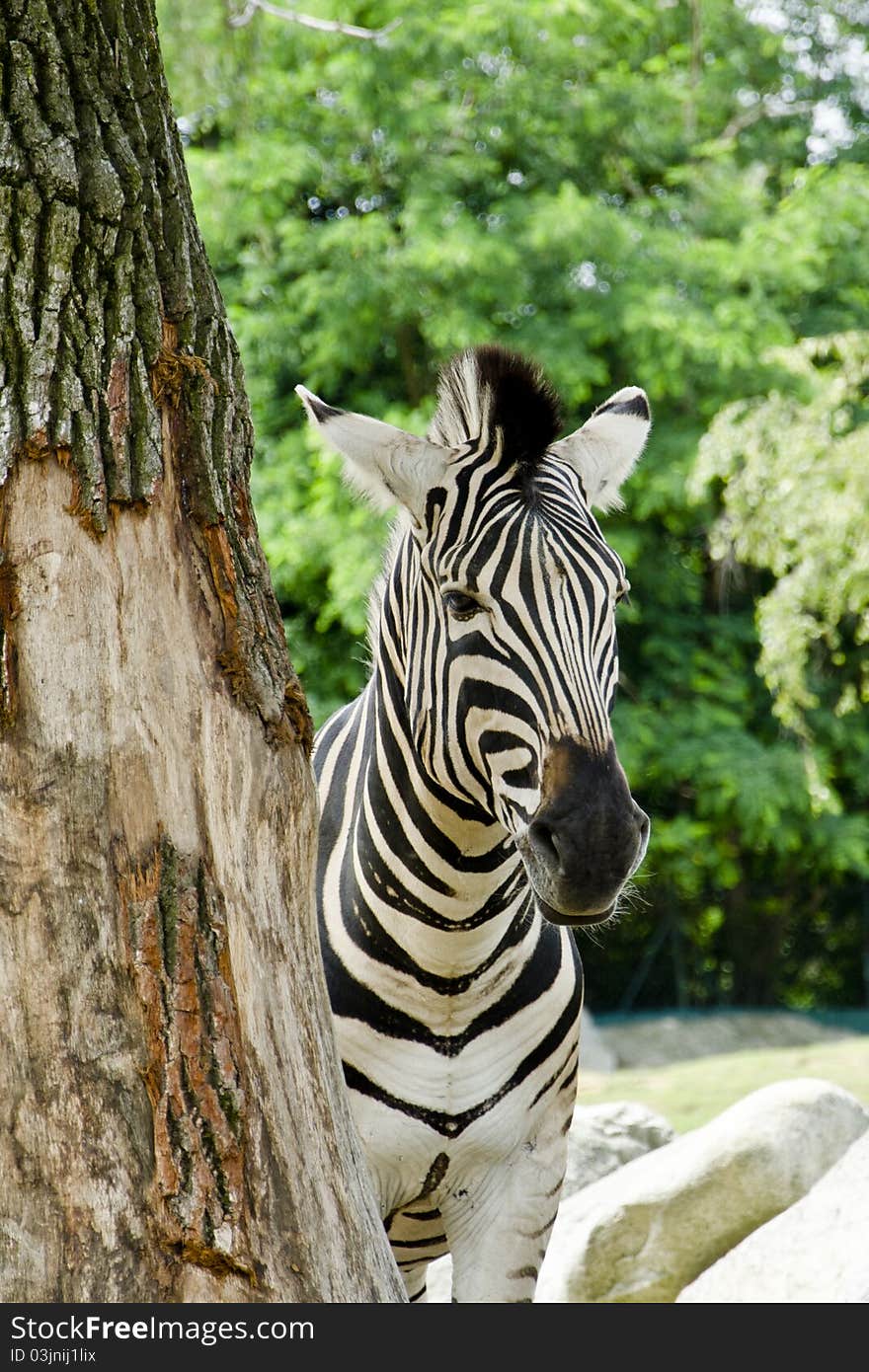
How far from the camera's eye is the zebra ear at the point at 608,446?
313cm

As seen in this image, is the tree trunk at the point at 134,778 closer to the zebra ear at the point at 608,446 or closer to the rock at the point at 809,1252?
the zebra ear at the point at 608,446

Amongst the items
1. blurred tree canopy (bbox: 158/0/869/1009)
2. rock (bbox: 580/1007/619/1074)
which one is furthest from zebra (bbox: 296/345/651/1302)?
rock (bbox: 580/1007/619/1074)

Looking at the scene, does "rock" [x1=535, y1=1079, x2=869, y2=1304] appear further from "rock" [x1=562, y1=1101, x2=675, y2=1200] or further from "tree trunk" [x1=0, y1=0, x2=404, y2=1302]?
"tree trunk" [x1=0, y1=0, x2=404, y2=1302]

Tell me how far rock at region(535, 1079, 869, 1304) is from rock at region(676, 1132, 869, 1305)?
0.16m

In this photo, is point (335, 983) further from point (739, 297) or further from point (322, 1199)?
point (739, 297)

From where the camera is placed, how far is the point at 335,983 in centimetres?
306

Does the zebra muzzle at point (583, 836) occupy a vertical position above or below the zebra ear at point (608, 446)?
below

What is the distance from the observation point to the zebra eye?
2770 mm

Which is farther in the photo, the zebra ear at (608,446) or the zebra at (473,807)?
the zebra ear at (608,446)

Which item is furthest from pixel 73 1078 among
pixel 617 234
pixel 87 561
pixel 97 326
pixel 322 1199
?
pixel 617 234

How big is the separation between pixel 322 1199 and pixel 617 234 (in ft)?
32.3

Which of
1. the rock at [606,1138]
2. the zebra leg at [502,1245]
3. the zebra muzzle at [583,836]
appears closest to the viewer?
the zebra muzzle at [583,836]

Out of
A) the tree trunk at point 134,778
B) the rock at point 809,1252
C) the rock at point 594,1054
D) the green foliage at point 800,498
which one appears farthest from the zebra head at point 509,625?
the rock at point 594,1054
